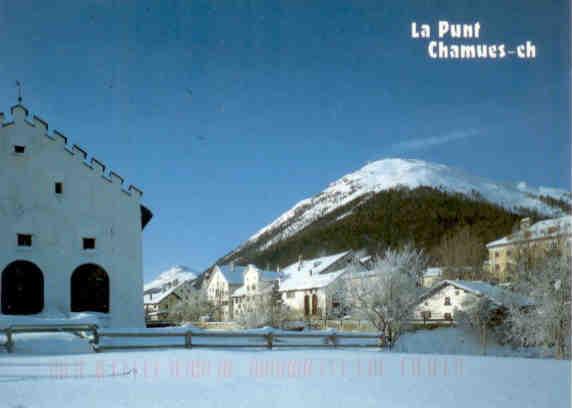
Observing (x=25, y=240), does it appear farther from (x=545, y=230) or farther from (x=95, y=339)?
(x=545, y=230)

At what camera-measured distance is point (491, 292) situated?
3027 centimetres

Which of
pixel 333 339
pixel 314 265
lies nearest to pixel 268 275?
pixel 314 265

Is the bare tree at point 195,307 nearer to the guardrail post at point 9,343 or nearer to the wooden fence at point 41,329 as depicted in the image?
the wooden fence at point 41,329

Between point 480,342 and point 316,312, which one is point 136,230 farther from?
point 316,312

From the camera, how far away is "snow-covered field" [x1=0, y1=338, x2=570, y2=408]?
6.54 metres

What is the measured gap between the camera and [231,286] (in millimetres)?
35844

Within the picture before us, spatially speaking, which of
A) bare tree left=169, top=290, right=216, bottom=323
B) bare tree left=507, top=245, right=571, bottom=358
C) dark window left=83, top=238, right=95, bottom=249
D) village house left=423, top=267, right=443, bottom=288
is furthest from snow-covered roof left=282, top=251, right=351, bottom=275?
dark window left=83, top=238, right=95, bottom=249

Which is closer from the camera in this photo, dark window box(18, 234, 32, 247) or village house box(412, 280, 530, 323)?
dark window box(18, 234, 32, 247)

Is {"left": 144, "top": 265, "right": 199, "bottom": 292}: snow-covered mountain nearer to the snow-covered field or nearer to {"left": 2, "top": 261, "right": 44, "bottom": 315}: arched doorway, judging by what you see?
{"left": 2, "top": 261, "right": 44, "bottom": 315}: arched doorway

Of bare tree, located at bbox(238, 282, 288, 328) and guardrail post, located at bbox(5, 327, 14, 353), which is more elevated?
guardrail post, located at bbox(5, 327, 14, 353)

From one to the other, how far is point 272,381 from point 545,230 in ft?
85.9

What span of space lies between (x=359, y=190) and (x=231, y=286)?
1183 cm

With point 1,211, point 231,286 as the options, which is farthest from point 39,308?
point 231,286

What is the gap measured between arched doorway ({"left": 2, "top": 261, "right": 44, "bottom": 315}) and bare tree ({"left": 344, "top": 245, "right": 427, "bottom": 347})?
16.8 meters
